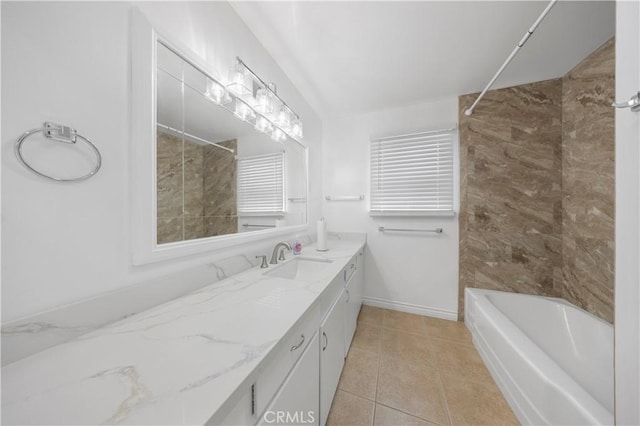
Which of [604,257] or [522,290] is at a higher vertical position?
[604,257]

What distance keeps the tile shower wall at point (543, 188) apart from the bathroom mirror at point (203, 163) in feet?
6.43

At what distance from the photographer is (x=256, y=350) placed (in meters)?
0.53

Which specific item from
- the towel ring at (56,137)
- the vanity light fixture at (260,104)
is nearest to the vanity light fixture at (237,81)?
the vanity light fixture at (260,104)

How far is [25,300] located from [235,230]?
74 cm

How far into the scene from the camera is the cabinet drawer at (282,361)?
54cm

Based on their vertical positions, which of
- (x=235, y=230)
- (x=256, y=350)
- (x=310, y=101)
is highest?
(x=310, y=101)

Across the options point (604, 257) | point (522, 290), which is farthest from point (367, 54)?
point (522, 290)

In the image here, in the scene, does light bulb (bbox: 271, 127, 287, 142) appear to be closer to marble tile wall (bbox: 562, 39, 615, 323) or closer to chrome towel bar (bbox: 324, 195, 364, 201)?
chrome towel bar (bbox: 324, 195, 364, 201)

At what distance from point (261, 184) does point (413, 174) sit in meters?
1.62

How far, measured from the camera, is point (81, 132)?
0.60 m

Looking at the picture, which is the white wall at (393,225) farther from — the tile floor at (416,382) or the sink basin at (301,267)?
the sink basin at (301,267)

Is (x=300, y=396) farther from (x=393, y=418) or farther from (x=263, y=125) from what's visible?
(x=263, y=125)

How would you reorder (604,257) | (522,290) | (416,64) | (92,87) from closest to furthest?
(92,87), (604,257), (416,64), (522,290)

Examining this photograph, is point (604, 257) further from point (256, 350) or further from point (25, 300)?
point (25, 300)
